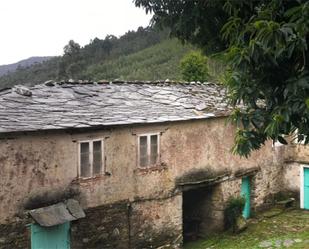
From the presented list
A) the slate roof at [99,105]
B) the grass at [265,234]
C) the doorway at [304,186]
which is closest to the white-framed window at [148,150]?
the slate roof at [99,105]

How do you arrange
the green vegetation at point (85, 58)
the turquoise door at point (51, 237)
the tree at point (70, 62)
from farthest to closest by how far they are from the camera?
the green vegetation at point (85, 58) < the tree at point (70, 62) < the turquoise door at point (51, 237)

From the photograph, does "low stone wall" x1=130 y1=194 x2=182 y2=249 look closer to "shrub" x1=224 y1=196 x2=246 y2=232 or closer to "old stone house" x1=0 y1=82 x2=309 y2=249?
"old stone house" x1=0 y1=82 x2=309 y2=249

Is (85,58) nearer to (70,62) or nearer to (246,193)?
(70,62)

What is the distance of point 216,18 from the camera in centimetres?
805

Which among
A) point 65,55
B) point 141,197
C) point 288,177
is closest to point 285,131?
point 141,197

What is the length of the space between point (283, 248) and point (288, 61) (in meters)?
8.99

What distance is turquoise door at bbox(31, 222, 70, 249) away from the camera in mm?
10898

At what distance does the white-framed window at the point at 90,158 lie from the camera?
38.9 ft

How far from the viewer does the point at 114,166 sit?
1259cm

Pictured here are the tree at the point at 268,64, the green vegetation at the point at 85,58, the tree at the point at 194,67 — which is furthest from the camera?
the green vegetation at the point at 85,58

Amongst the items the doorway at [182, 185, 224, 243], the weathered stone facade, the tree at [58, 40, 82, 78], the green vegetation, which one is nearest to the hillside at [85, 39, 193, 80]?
the green vegetation

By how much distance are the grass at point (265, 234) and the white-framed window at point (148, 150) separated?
3.48m

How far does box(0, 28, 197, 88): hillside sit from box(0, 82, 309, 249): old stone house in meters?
29.7

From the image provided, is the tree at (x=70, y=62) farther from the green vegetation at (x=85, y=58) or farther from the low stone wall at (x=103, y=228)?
the low stone wall at (x=103, y=228)
